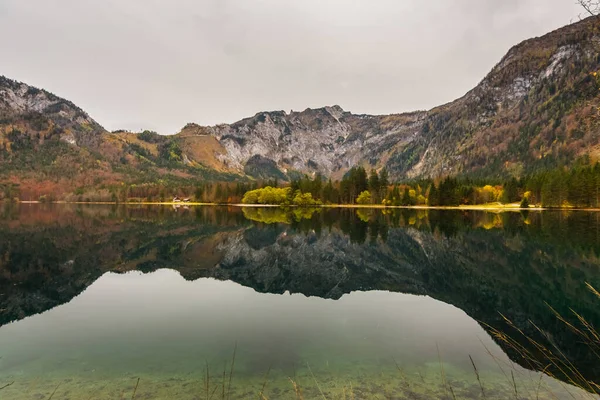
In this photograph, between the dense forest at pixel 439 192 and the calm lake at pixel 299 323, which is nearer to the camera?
the calm lake at pixel 299 323

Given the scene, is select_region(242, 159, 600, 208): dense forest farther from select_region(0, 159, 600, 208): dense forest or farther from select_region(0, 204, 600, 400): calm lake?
select_region(0, 204, 600, 400): calm lake

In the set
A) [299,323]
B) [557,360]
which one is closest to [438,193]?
[299,323]

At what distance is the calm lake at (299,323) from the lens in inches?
538

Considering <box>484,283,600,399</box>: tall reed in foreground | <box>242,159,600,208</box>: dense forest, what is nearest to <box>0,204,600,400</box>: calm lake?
<box>484,283,600,399</box>: tall reed in foreground

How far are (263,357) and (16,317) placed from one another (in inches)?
630

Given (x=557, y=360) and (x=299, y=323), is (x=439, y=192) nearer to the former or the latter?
(x=299, y=323)

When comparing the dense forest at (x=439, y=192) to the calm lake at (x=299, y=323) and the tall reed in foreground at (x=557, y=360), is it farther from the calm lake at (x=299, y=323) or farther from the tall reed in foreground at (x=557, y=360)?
the tall reed in foreground at (x=557, y=360)

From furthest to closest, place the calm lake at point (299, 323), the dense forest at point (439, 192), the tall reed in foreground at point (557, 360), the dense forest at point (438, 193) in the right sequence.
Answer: the dense forest at point (438, 193)
the dense forest at point (439, 192)
the calm lake at point (299, 323)
the tall reed in foreground at point (557, 360)

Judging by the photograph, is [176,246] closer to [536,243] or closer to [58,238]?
[58,238]

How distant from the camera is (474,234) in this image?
6475 centimetres

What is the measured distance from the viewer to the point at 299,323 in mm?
21781

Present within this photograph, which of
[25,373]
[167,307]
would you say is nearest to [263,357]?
[25,373]

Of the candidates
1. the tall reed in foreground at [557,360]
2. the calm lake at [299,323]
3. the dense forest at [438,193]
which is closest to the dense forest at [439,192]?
the dense forest at [438,193]

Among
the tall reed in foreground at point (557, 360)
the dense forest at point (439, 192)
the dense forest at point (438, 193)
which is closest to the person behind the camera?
the tall reed in foreground at point (557, 360)
